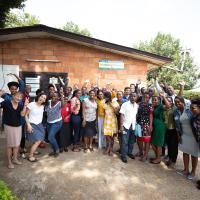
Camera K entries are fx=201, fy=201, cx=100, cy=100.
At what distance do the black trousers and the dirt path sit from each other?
34cm

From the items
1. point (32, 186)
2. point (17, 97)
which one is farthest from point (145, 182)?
point (17, 97)

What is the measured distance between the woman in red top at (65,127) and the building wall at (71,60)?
3.69 metres

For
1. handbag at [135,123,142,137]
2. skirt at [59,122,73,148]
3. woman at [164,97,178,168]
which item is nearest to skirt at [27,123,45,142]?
skirt at [59,122,73,148]

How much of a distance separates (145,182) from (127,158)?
116cm

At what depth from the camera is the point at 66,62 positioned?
29.0 ft

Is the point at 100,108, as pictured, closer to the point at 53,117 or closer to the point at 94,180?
the point at 53,117

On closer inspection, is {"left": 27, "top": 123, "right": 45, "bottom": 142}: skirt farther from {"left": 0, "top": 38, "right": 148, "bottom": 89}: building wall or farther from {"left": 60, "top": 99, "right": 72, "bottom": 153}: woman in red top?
{"left": 0, "top": 38, "right": 148, "bottom": 89}: building wall

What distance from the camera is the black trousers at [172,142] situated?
4.79m

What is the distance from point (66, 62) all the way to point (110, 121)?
457 cm

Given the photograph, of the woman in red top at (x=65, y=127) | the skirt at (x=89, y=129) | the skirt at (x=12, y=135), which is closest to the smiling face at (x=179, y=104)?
the skirt at (x=89, y=129)

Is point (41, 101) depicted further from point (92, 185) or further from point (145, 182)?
point (145, 182)

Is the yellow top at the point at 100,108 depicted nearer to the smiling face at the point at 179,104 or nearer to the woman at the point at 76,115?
the woman at the point at 76,115

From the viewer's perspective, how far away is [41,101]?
15.4 ft

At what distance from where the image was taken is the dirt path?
12.1ft
